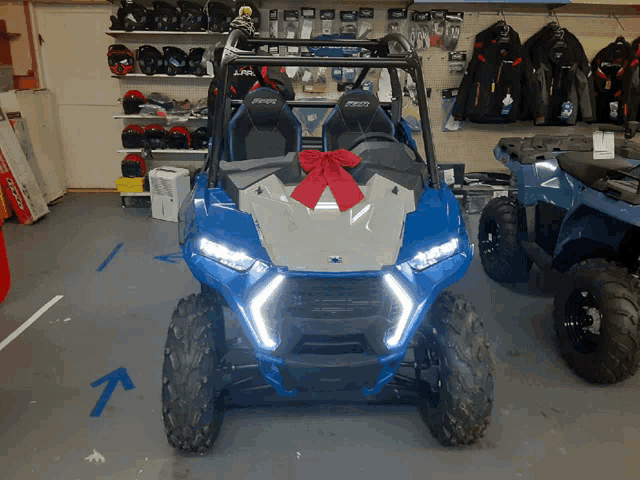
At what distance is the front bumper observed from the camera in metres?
1.91

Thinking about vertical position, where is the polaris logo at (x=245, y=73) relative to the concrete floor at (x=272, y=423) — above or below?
above

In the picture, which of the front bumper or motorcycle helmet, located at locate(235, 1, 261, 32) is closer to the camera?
the front bumper

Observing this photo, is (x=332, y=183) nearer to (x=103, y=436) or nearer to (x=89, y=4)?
(x=103, y=436)

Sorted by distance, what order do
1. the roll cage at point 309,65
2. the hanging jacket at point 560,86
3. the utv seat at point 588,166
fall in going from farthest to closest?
the hanging jacket at point 560,86 → the utv seat at point 588,166 → the roll cage at point 309,65

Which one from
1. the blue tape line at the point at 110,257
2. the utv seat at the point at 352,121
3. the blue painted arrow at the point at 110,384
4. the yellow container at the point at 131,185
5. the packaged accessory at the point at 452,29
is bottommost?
the blue tape line at the point at 110,257

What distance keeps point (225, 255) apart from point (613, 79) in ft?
20.1

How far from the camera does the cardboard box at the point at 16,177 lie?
17.6 feet

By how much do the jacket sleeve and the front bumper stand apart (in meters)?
4.81

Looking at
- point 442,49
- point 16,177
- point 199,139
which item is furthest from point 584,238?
point 16,177

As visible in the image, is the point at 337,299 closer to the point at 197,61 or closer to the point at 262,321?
the point at 262,321

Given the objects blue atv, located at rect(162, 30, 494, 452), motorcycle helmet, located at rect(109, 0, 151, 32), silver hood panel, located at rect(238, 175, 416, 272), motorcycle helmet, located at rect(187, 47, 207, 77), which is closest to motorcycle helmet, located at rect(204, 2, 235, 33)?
motorcycle helmet, located at rect(187, 47, 207, 77)

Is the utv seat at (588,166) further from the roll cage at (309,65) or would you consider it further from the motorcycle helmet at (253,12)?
the motorcycle helmet at (253,12)

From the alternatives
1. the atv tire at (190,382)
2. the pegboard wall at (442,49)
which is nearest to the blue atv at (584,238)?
the atv tire at (190,382)

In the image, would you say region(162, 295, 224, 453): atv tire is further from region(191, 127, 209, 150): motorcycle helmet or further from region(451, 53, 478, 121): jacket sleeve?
region(451, 53, 478, 121): jacket sleeve
